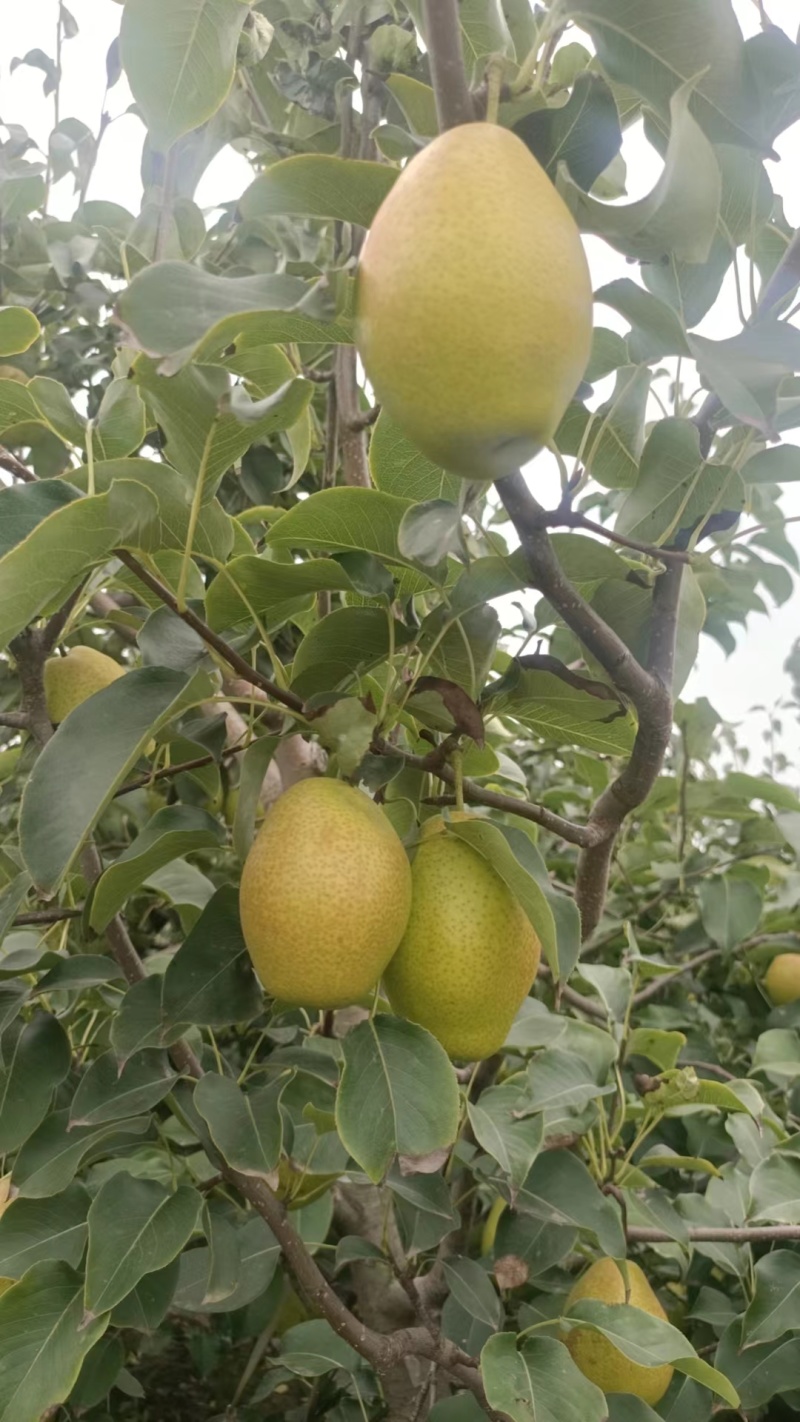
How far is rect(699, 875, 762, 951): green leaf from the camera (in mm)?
1285

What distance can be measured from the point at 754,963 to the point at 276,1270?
77 centimetres

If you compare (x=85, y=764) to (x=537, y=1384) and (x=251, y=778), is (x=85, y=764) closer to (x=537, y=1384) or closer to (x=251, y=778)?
(x=251, y=778)

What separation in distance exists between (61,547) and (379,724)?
0.24 meters

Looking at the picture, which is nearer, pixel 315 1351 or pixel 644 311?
pixel 644 311

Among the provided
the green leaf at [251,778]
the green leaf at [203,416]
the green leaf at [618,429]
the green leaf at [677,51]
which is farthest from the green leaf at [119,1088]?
the green leaf at [677,51]

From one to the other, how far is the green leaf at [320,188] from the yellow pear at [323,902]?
317 mm

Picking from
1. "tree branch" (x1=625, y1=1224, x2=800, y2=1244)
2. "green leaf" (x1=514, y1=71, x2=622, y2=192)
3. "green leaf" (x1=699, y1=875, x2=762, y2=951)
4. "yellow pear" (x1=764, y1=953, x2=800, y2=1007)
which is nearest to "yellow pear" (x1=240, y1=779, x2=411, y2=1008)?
"green leaf" (x1=514, y1=71, x2=622, y2=192)

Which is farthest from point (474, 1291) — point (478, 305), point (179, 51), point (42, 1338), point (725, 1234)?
point (179, 51)

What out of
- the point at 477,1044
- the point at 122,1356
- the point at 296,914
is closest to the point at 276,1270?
the point at 122,1356

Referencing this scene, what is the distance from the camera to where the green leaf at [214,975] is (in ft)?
2.37

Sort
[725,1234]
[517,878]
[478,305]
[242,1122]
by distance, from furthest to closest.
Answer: [725,1234], [242,1122], [517,878], [478,305]

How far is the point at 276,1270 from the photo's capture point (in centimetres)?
102

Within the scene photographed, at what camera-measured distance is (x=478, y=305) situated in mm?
416

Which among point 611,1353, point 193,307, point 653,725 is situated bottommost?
point 611,1353
